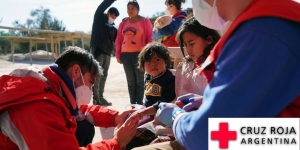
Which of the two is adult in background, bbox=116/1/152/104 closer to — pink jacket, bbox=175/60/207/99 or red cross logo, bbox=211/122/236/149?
pink jacket, bbox=175/60/207/99

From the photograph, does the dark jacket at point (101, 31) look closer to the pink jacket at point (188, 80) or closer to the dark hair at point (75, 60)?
the pink jacket at point (188, 80)

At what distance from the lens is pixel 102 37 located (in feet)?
15.9

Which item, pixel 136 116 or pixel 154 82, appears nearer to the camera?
pixel 136 116

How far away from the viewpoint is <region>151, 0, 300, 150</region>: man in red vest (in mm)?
744

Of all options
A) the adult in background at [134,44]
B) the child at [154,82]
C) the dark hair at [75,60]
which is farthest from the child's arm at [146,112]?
the adult in background at [134,44]

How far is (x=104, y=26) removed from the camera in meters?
4.86

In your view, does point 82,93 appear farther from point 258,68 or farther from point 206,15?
point 258,68

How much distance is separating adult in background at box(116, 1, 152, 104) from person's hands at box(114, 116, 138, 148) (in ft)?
7.74

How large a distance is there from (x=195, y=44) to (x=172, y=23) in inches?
58.8

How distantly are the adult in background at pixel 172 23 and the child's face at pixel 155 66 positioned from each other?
3.48 feet

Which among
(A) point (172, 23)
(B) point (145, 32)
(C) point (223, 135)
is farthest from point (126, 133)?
(B) point (145, 32)

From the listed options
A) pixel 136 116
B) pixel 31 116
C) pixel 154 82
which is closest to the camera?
pixel 31 116

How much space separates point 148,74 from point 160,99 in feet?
1.33

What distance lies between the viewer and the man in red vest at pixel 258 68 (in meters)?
0.74
